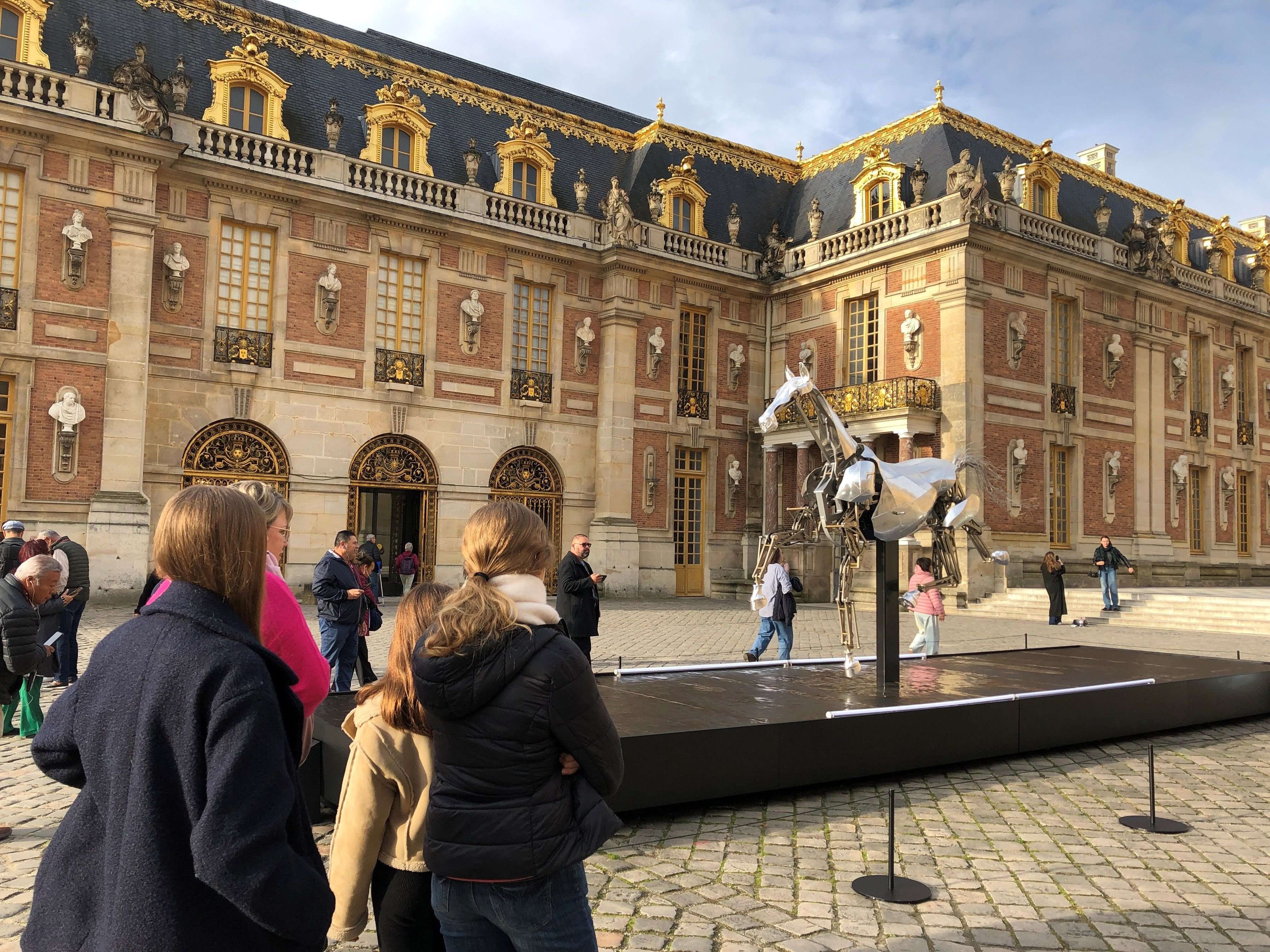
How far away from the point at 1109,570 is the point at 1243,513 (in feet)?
40.8

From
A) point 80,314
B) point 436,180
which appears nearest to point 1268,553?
point 436,180

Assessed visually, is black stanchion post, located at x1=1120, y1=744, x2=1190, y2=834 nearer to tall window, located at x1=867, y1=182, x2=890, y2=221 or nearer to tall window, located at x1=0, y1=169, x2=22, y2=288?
tall window, located at x1=0, y1=169, x2=22, y2=288

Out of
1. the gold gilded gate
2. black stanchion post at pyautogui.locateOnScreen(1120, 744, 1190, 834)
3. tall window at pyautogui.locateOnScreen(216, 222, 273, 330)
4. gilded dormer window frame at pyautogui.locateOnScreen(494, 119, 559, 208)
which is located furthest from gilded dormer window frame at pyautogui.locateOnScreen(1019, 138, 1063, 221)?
black stanchion post at pyautogui.locateOnScreen(1120, 744, 1190, 834)

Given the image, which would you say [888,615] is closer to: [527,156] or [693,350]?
[693,350]

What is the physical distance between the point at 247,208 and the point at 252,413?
3.93 meters

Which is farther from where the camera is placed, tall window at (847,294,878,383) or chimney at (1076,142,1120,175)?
chimney at (1076,142,1120,175)

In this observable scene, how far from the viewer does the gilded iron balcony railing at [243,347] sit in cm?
1841

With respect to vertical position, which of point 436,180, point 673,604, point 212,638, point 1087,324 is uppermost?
point 436,180

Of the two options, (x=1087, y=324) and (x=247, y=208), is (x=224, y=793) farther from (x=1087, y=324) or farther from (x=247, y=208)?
(x=1087, y=324)

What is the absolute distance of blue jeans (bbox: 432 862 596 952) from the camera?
229 cm

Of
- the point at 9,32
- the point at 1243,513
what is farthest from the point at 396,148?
the point at 1243,513

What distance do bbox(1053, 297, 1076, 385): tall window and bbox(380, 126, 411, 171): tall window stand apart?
15.4 meters

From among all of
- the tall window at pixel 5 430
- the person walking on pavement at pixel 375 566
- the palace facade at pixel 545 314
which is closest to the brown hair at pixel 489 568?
the person walking on pavement at pixel 375 566

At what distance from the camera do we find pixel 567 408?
890 inches
